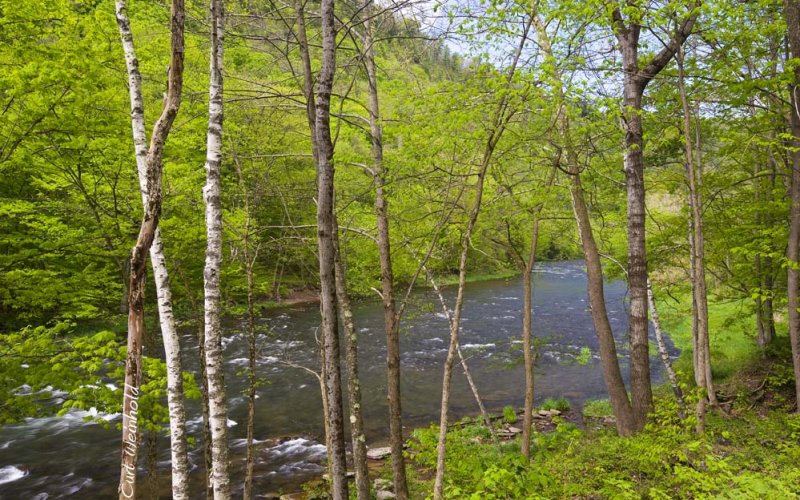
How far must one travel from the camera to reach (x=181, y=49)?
13.5 feet

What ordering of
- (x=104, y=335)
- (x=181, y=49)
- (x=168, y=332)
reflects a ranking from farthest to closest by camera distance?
(x=104, y=335), (x=168, y=332), (x=181, y=49)

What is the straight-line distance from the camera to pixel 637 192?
26.3ft

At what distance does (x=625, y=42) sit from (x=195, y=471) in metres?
12.4

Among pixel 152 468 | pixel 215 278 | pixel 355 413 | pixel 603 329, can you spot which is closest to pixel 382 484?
pixel 152 468

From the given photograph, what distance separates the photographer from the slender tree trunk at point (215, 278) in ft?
16.4

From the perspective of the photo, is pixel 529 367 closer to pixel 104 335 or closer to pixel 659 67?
pixel 659 67

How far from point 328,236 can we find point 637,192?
6014 mm

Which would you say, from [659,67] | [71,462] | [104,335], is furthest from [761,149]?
[71,462]

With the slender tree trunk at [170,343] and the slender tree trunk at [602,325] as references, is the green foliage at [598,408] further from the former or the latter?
the slender tree trunk at [170,343]

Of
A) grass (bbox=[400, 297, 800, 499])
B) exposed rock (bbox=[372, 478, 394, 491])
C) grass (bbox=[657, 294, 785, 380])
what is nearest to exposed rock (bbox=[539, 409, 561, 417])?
grass (bbox=[400, 297, 800, 499])

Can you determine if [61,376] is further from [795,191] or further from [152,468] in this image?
[795,191]

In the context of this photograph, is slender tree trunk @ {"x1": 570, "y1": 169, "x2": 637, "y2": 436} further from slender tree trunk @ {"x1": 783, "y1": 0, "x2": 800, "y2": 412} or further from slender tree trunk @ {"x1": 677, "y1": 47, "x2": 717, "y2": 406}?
slender tree trunk @ {"x1": 783, "y1": 0, "x2": 800, "y2": 412}

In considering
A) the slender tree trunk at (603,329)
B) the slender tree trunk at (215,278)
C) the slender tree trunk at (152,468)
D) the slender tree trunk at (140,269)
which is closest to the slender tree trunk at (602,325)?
the slender tree trunk at (603,329)

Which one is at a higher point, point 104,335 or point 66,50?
point 66,50
